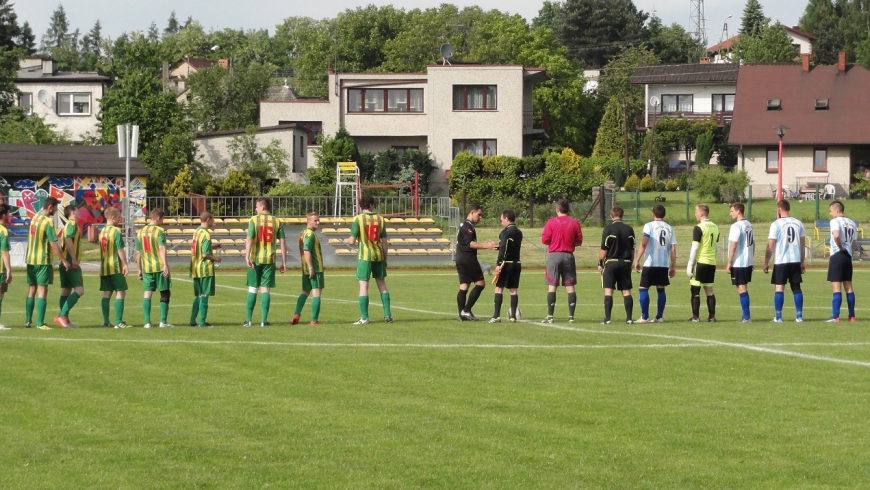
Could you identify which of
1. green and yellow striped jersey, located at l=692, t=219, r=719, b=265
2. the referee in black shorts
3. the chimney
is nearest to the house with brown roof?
the chimney

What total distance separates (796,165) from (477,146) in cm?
1966

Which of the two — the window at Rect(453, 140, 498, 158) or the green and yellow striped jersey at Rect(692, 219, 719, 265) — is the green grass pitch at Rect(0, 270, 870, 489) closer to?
the green and yellow striped jersey at Rect(692, 219, 719, 265)

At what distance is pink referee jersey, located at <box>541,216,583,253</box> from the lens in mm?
17938

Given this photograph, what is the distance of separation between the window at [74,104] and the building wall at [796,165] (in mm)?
41126

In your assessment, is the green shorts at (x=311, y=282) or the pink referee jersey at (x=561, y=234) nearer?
the green shorts at (x=311, y=282)

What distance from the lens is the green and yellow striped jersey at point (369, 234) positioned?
→ 17.3 meters

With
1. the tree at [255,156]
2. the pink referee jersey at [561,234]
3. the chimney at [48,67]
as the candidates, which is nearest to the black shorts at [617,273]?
the pink referee jersey at [561,234]

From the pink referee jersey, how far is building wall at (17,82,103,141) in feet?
194

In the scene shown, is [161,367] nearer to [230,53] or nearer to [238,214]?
[238,214]

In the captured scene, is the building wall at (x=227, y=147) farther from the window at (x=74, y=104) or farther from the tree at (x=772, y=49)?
the tree at (x=772, y=49)

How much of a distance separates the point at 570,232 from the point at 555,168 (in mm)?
39255

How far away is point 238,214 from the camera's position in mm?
43281

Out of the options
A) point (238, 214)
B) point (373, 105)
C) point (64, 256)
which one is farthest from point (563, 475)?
point (373, 105)

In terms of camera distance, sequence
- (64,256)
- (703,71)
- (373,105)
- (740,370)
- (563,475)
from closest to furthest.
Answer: (563,475), (740,370), (64,256), (373,105), (703,71)
